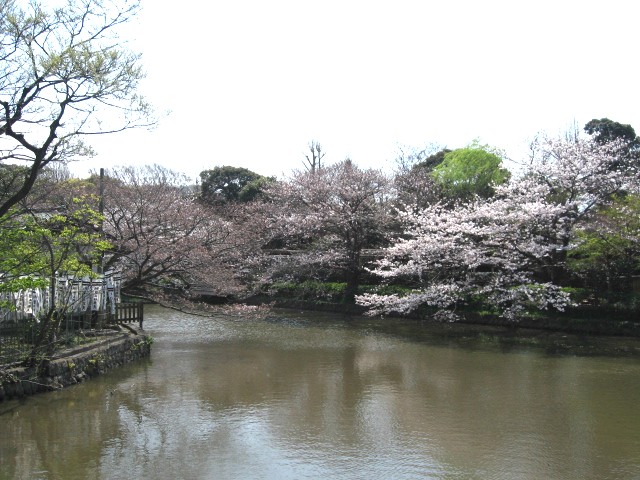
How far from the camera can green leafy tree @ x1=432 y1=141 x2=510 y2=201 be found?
2394 centimetres

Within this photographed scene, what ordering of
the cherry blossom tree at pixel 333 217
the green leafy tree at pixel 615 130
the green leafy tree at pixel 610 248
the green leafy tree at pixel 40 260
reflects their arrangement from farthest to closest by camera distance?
the green leafy tree at pixel 615 130 → the cherry blossom tree at pixel 333 217 → the green leafy tree at pixel 610 248 → the green leafy tree at pixel 40 260

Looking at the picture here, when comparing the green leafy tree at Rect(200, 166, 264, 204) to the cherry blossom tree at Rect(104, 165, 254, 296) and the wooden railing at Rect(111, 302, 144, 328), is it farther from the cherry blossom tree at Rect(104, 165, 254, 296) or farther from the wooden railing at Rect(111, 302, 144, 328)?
the wooden railing at Rect(111, 302, 144, 328)

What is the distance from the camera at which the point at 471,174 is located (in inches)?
955

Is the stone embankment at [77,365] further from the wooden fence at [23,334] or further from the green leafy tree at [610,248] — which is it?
the green leafy tree at [610,248]

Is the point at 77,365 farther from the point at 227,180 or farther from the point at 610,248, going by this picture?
the point at 227,180

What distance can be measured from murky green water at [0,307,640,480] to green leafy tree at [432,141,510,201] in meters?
10.7

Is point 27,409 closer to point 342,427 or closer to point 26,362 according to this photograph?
point 26,362

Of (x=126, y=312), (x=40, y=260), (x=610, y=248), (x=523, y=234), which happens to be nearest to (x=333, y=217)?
(x=523, y=234)

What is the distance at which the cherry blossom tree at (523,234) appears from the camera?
1625 centimetres

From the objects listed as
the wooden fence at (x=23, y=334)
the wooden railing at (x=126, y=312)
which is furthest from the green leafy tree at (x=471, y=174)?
the wooden fence at (x=23, y=334)

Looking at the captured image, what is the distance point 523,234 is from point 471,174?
805 cm

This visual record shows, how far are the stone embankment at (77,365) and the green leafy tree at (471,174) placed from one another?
15.5 m

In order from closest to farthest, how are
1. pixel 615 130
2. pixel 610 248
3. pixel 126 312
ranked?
pixel 126 312
pixel 610 248
pixel 615 130

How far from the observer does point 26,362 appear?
8.93 metres
